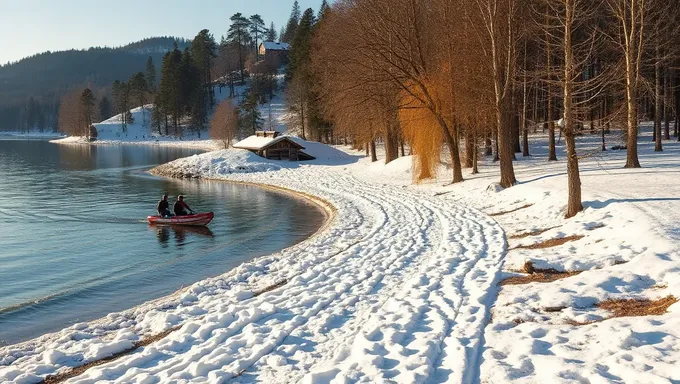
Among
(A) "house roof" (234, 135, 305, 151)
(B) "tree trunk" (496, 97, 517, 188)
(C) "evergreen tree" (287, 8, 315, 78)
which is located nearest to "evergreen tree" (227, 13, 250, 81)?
(C) "evergreen tree" (287, 8, 315, 78)

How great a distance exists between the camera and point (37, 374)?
28.1ft

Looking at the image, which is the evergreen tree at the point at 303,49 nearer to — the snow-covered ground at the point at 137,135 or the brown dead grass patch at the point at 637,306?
the snow-covered ground at the point at 137,135

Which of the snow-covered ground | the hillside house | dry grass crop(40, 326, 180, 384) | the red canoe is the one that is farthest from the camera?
the hillside house

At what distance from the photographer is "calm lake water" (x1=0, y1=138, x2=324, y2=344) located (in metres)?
14.8

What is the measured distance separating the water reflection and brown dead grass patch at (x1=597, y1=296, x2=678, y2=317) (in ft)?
55.2

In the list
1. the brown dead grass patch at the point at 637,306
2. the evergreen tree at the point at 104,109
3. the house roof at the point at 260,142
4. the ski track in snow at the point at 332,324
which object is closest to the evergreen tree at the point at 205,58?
the evergreen tree at the point at 104,109

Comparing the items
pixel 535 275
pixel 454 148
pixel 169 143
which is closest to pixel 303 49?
pixel 454 148

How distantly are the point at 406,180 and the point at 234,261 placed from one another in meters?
18.4

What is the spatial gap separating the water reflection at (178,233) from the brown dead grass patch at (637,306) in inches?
662

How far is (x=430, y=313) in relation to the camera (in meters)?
9.98

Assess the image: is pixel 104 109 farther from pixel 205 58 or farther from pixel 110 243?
pixel 110 243

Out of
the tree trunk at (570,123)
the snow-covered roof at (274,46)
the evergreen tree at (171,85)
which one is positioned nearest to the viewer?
the tree trunk at (570,123)

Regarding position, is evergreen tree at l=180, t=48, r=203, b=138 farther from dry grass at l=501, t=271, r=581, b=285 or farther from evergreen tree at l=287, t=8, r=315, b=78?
dry grass at l=501, t=271, r=581, b=285

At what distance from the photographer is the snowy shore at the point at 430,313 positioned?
24.7ft
